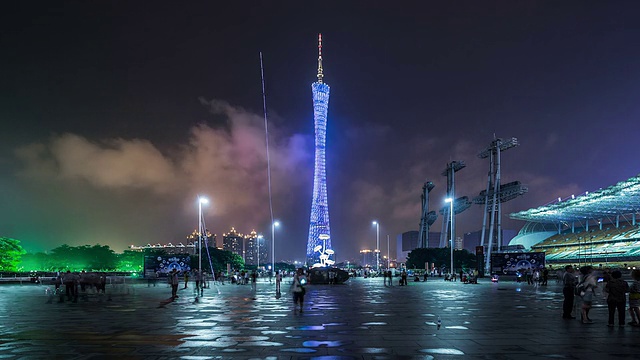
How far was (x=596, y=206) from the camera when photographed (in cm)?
13425

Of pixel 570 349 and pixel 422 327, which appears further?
pixel 422 327

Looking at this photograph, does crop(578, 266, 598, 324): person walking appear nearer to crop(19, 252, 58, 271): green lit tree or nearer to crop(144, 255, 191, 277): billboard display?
crop(144, 255, 191, 277): billboard display

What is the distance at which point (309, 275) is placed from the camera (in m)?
66.5

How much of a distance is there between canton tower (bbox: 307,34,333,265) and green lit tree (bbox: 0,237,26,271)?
6448 centimetres

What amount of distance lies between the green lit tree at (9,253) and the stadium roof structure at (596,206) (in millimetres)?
112316

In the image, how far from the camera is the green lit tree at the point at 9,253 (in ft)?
355

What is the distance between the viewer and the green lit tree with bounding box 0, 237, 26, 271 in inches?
4259

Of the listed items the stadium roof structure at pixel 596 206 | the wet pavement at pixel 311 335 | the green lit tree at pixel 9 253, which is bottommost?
the green lit tree at pixel 9 253

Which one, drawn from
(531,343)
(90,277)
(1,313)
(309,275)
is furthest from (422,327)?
(309,275)

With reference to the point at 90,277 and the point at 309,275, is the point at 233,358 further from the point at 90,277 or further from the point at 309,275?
the point at 309,275

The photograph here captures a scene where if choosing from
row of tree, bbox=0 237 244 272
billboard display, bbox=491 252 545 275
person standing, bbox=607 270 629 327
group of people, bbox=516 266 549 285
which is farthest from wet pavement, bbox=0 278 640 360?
row of tree, bbox=0 237 244 272

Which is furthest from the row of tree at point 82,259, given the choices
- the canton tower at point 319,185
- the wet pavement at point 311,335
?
the wet pavement at point 311,335

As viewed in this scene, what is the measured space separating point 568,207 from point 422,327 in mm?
132326

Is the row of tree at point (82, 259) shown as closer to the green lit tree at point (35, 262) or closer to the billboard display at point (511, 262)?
the green lit tree at point (35, 262)
